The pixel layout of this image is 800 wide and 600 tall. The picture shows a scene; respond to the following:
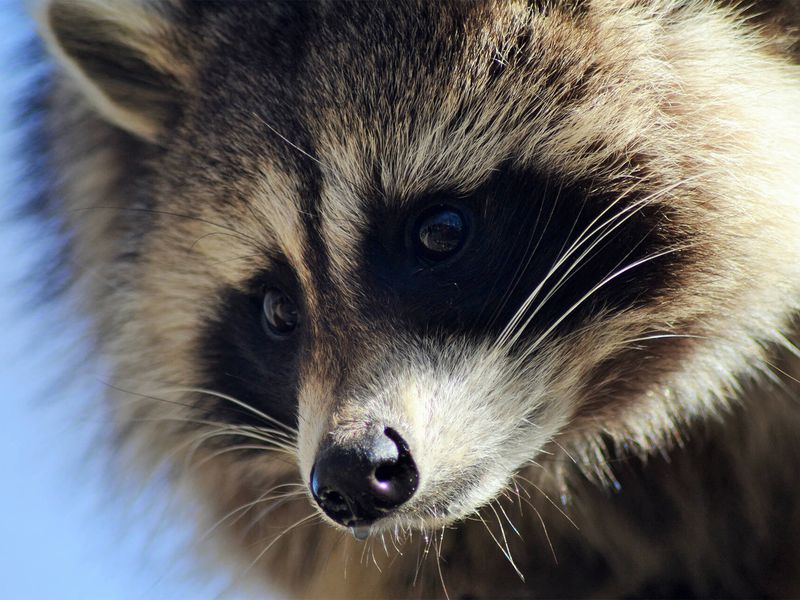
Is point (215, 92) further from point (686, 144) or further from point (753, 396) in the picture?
point (753, 396)

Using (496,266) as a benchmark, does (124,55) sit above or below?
above

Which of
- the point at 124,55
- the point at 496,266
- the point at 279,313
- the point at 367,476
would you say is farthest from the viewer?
the point at 124,55

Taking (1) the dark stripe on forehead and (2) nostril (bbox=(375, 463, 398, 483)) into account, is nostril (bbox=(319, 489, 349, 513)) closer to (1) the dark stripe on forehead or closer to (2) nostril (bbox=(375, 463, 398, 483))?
(2) nostril (bbox=(375, 463, 398, 483))

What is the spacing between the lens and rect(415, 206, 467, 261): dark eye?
6.36 feet

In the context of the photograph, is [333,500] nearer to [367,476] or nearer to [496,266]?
[367,476]

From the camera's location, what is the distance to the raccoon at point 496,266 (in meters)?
1.91

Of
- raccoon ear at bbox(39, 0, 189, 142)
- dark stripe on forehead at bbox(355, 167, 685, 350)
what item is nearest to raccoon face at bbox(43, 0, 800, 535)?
dark stripe on forehead at bbox(355, 167, 685, 350)

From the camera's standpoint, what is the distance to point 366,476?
68.4 inches

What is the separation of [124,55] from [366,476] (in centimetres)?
116

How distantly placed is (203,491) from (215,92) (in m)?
0.92

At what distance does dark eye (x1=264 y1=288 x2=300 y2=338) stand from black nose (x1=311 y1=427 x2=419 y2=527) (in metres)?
0.45

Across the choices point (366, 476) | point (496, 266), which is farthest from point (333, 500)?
point (496, 266)

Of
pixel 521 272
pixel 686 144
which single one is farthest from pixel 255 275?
pixel 686 144

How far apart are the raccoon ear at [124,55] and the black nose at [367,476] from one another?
972mm
